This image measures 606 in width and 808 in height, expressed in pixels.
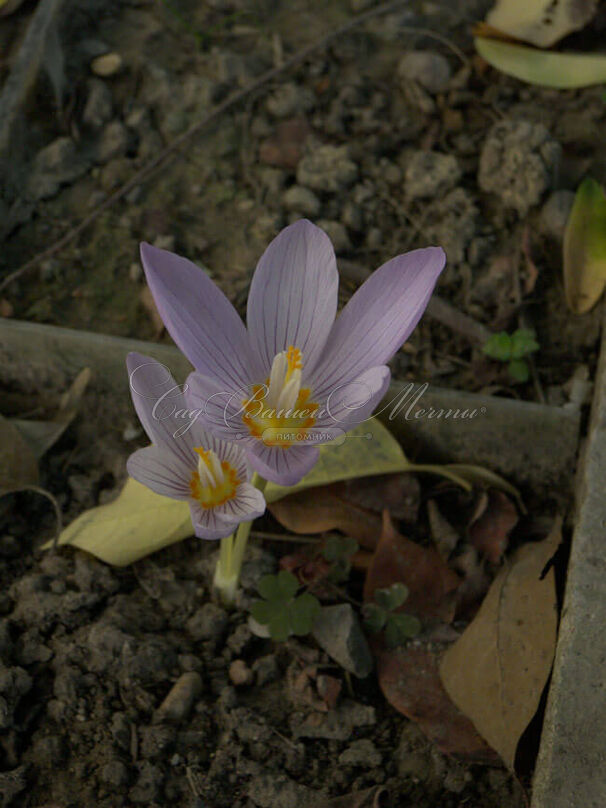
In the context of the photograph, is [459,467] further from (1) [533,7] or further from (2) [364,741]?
(1) [533,7]

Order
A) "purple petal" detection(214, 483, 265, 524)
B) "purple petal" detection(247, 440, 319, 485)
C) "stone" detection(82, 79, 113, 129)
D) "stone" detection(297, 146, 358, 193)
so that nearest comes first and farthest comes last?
"purple petal" detection(247, 440, 319, 485), "purple petal" detection(214, 483, 265, 524), "stone" detection(297, 146, 358, 193), "stone" detection(82, 79, 113, 129)

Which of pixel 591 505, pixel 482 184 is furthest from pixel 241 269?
pixel 591 505

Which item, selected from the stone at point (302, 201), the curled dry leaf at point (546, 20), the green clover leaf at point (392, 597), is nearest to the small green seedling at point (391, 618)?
the green clover leaf at point (392, 597)

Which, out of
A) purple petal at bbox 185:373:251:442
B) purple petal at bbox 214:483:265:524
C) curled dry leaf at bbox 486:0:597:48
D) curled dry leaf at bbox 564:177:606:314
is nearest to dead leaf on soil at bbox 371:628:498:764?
purple petal at bbox 214:483:265:524

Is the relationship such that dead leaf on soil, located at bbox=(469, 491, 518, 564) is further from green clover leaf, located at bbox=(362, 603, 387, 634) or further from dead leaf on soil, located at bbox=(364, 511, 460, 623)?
green clover leaf, located at bbox=(362, 603, 387, 634)

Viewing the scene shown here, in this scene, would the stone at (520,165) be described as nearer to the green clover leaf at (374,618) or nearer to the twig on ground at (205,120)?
the twig on ground at (205,120)

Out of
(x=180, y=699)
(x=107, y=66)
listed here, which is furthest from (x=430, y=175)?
(x=180, y=699)
